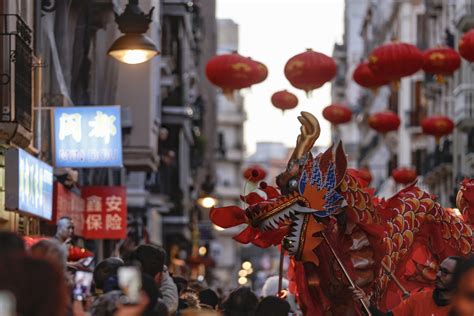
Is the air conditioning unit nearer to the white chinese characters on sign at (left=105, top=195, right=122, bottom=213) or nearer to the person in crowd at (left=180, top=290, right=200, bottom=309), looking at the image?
the person in crowd at (left=180, top=290, right=200, bottom=309)

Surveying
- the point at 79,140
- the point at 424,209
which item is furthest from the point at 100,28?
the point at 424,209

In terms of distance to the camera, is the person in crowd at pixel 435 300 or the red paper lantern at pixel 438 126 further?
the red paper lantern at pixel 438 126

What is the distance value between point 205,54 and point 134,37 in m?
64.6

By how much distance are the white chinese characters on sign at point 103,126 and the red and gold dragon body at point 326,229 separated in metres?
6.43

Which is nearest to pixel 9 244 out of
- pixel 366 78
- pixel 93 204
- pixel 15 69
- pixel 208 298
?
pixel 208 298

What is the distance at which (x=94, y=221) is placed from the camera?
26.7m

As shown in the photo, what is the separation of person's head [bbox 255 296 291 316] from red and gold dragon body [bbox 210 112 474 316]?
2024 millimetres

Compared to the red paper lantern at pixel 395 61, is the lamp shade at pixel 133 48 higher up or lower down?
lower down

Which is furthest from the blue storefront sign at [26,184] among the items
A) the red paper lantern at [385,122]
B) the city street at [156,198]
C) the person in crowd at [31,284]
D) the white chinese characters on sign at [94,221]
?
the red paper lantern at [385,122]

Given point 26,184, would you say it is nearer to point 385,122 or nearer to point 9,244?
point 9,244

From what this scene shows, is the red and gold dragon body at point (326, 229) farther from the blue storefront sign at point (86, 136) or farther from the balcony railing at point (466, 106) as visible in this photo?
the balcony railing at point (466, 106)

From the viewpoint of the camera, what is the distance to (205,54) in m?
82.4

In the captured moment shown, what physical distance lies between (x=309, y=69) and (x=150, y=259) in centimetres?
1381

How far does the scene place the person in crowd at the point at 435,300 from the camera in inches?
408
